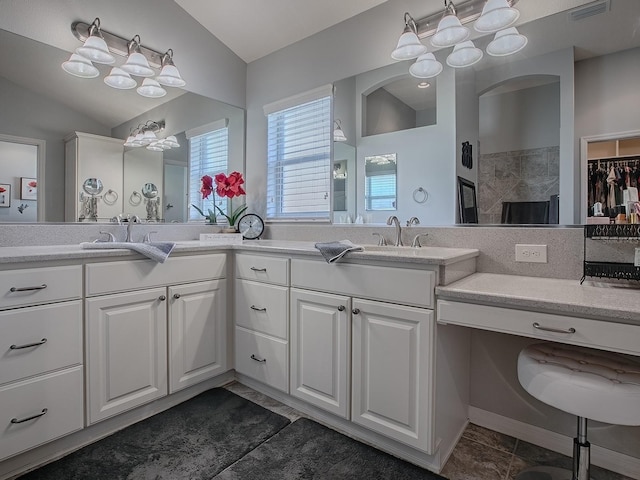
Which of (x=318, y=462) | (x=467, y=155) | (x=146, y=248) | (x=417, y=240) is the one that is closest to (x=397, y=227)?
(x=417, y=240)

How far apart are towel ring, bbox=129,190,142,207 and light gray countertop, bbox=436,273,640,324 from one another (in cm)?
205

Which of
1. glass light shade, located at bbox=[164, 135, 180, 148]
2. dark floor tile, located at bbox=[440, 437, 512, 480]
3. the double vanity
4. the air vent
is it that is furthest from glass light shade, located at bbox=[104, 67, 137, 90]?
dark floor tile, located at bbox=[440, 437, 512, 480]

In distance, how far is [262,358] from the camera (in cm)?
216

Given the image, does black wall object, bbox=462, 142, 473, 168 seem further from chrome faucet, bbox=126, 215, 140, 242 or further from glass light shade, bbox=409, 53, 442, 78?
chrome faucet, bbox=126, 215, 140, 242

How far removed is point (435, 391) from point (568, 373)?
499mm

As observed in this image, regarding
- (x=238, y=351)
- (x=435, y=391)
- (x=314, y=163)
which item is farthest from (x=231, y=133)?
(x=435, y=391)

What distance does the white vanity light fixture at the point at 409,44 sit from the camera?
6.80 ft

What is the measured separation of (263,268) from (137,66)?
159 cm

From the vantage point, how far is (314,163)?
273cm

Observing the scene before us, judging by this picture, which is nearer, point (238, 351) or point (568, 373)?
point (568, 373)

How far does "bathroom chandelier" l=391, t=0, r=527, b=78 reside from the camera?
1790 mm

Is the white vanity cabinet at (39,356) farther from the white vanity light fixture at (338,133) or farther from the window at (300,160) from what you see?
the white vanity light fixture at (338,133)

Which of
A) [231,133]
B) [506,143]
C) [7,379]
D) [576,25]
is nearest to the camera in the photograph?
[7,379]

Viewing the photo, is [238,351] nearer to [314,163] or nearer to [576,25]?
[314,163]
